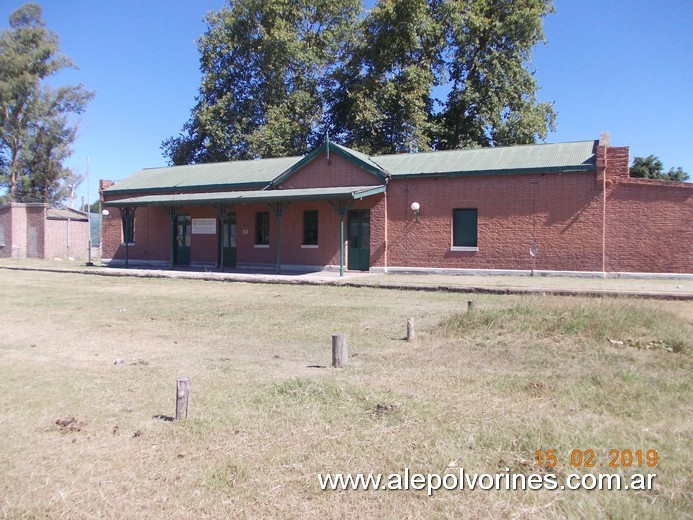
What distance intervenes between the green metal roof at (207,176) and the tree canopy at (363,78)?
5545 millimetres

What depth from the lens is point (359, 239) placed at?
22.7 meters

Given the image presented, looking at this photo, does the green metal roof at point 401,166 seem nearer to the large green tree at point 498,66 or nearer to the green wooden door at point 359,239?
the green wooden door at point 359,239

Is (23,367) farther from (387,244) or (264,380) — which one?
(387,244)

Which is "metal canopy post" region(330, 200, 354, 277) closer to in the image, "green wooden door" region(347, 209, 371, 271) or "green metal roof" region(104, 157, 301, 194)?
"green wooden door" region(347, 209, 371, 271)

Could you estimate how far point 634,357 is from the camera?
21.5 feet

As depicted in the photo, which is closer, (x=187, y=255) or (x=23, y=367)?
(x=23, y=367)

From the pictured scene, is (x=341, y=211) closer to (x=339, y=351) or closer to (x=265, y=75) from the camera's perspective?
(x=339, y=351)

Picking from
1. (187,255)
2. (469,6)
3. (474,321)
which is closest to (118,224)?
(187,255)

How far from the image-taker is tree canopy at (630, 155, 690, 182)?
38.7 meters

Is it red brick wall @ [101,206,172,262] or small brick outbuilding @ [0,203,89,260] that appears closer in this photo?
red brick wall @ [101,206,172,262]

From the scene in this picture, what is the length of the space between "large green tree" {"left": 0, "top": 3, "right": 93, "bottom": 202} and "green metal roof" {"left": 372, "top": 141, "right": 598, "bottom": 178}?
33551mm

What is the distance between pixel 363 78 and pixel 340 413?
32.2m

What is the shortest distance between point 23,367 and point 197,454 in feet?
12.8

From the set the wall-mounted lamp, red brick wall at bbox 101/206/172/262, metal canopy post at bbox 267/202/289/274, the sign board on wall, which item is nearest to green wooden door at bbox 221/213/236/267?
the sign board on wall
